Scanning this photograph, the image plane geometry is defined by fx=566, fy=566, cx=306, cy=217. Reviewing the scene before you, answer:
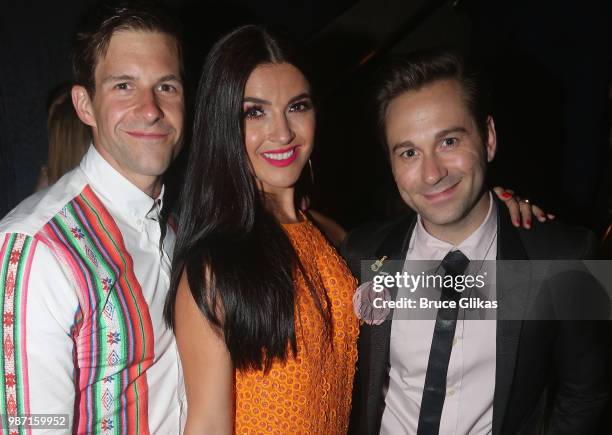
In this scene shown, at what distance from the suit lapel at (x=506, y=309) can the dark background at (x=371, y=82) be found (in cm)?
103

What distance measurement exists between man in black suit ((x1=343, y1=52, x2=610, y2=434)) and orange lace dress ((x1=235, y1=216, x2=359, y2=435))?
0.12 metres

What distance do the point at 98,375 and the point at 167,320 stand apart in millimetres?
237

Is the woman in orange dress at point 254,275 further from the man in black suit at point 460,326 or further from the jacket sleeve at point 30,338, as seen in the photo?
the jacket sleeve at point 30,338

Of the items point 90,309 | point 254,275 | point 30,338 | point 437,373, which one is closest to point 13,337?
point 30,338

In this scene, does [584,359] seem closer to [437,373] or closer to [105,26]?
[437,373]

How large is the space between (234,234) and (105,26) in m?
0.74

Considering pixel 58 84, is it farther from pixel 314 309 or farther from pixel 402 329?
pixel 402 329

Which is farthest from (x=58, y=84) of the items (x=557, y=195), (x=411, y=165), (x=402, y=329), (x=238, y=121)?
(x=557, y=195)

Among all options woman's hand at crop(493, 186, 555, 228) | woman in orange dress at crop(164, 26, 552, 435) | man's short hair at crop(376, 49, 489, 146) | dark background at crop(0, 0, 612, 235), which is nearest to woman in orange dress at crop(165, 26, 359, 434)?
woman in orange dress at crop(164, 26, 552, 435)

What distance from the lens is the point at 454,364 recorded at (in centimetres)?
175

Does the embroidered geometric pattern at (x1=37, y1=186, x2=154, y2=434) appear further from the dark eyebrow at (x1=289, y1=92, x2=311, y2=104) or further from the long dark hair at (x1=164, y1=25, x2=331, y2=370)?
the dark eyebrow at (x1=289, y1=92, x2=311, y2=104)

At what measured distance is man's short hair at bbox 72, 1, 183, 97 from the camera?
1707 mm

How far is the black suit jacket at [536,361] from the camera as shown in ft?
5.56

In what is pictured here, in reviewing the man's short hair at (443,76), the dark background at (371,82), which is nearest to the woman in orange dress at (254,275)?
the man's short hair at (443,76)
